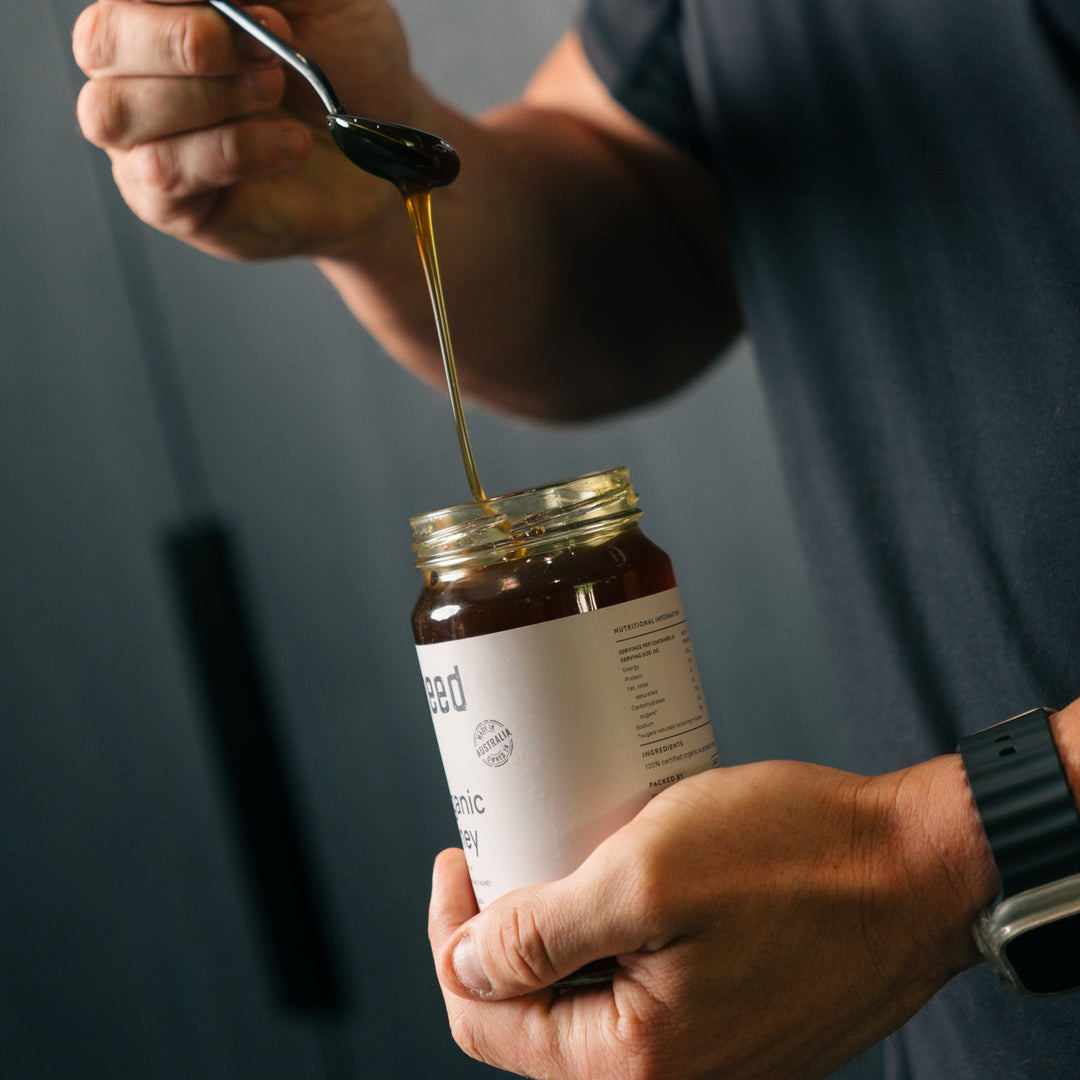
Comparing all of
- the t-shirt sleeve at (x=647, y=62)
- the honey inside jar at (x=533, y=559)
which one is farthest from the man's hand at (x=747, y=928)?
the t-shirt sleeve at (x=647, y=62)

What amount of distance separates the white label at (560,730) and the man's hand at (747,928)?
0.06ft

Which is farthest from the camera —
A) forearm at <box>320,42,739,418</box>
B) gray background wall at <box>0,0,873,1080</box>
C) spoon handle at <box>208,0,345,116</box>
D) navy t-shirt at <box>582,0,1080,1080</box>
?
gray background wall at <box>0,0,873,1080</box>

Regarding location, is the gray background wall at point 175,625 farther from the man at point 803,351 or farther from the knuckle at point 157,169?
the knuckle at point 157,169

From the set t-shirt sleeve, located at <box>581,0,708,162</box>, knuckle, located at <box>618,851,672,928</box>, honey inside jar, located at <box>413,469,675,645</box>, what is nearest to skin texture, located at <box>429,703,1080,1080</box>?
knuckle, located at <box>618,851,672,928</box>

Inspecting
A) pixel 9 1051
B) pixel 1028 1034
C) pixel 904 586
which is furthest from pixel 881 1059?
pixel 9 1051

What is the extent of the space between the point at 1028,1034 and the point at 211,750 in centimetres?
134

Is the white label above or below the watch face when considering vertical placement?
above

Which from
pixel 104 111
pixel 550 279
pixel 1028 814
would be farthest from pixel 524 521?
pixel 550 279

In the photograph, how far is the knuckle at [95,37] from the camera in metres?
0.66

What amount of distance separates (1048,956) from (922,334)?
429 millimetres

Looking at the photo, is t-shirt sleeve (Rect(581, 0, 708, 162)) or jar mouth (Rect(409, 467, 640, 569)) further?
t-shirt sleeve (Rect(581, 0, 708, 162))

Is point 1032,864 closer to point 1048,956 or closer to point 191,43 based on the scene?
point 1048,956

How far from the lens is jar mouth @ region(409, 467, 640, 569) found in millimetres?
558

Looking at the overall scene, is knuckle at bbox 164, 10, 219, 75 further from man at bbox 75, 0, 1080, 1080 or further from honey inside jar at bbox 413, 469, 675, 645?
honey inside jar at bbox 413, 469, 675, 645
